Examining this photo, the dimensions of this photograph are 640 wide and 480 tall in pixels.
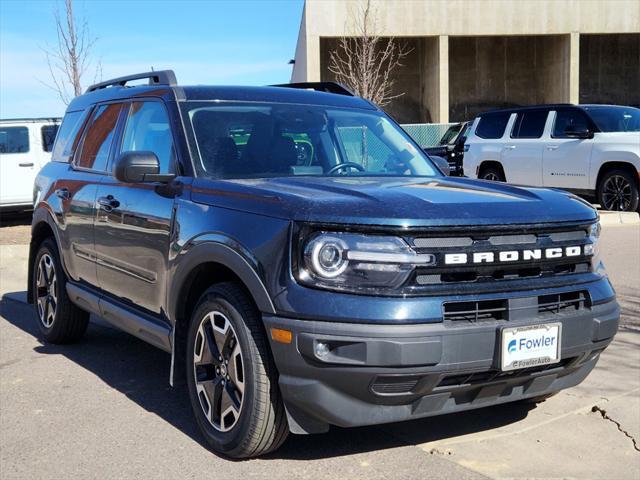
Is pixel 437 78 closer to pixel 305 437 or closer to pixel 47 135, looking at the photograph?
pixel 47 135

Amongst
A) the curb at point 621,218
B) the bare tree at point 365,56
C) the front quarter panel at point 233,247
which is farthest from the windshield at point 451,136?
the front quarter panel at point 233,247

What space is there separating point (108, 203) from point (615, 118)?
10.4 meters

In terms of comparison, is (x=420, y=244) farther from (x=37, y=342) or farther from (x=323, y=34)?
(x=323, y=34)

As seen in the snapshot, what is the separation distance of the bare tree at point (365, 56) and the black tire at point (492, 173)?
475 cm

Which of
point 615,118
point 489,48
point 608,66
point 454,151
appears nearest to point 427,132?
point 454,151

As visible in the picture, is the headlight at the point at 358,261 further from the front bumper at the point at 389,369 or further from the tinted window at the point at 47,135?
the tinted window at the point at 47,135

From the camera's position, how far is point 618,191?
13164 millimetres

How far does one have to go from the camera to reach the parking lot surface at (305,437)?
13.0 feet

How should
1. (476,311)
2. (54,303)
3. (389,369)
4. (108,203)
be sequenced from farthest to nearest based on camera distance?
(54,303) < (108,203) < (476,311) < (389,369)

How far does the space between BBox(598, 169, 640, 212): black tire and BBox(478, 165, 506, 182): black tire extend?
2165 mm

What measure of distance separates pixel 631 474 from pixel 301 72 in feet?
104

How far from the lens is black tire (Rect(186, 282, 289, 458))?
3.76 meters

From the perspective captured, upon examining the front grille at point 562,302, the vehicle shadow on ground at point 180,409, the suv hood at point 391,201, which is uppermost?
the suv hood at point 391,201

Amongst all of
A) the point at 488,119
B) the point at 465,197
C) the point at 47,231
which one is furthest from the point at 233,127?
the point at 488,119
